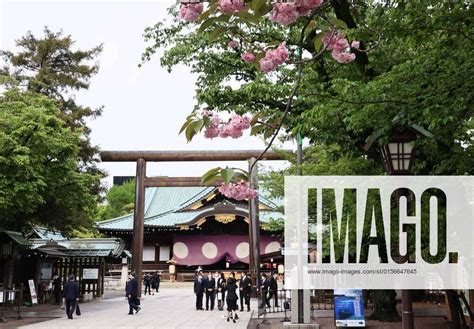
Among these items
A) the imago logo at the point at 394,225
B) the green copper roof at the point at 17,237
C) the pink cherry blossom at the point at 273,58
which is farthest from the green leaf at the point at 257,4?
the green copper roof at the point at 17,237

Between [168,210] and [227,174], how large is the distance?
40.0 m

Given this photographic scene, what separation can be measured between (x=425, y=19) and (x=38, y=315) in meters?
17.0

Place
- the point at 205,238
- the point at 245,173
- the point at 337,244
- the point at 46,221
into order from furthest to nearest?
1. the point at 205,238
2. the point at 46,221
3. the point at 337,244
4. the point at 245,173

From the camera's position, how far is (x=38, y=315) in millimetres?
18297

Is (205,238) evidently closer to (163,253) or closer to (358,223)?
(163,253)

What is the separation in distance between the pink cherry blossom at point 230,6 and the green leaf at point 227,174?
40.6 inches

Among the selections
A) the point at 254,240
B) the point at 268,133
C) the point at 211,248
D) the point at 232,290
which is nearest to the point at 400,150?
the point at 268,133

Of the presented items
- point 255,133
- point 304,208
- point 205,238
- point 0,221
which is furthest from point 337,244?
point 205,238

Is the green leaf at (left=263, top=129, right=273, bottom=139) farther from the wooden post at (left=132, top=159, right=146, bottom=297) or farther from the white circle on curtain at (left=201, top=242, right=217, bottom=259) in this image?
the white circle on curtain at (left=201, top=242, right=217, bottom=259)

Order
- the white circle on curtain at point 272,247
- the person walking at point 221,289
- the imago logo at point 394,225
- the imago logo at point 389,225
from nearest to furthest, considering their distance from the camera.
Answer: the imago logo at point 394,225
the imago logo at point 389,225
the person walking at point 221,289
the white circle on curtain at point 272,247

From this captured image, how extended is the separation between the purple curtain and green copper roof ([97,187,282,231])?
1903 millimetres

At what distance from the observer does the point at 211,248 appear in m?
39.6

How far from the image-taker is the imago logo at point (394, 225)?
33.6ft

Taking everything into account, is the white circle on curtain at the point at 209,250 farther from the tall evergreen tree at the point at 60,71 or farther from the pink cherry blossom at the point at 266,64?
the pink cherry blossom at the point at 266,64
